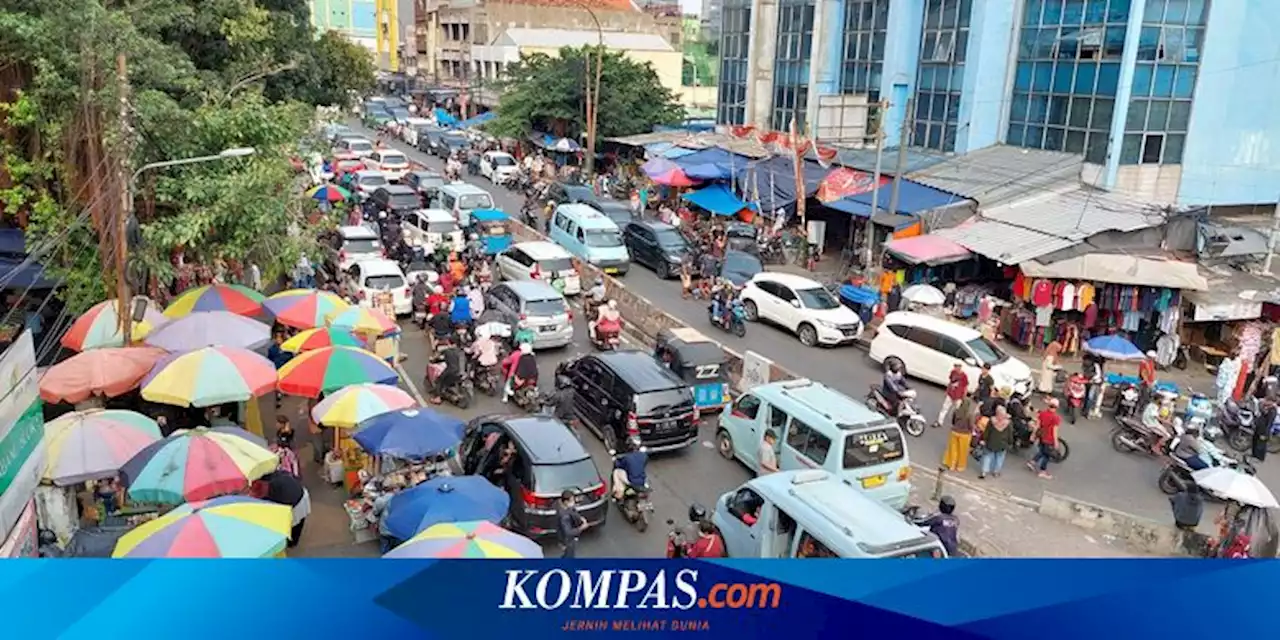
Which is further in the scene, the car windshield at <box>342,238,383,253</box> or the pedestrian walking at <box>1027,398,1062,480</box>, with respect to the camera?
the car windshield at <box>342,238,383,253</box>

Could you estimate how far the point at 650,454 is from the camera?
14602 mm

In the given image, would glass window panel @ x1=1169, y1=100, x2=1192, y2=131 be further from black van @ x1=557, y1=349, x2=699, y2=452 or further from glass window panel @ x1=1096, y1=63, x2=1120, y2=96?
black van @ x1=557, y1=349, x2=699, y2=452

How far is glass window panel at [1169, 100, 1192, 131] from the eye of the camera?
2605 centimetres

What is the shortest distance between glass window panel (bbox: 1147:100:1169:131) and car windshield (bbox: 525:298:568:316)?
1784 centimetres

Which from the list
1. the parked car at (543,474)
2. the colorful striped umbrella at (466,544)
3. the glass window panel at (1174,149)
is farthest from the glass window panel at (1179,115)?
the colorful striped umbrella at (466,544)

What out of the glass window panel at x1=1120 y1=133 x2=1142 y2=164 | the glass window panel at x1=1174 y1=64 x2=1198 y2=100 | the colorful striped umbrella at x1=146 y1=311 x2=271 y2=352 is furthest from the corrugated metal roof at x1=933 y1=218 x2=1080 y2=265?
the colorful striped umbrella at x1=146 y1=311 x2=271 y2=352

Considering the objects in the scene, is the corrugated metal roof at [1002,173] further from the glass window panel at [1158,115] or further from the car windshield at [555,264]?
the car windshield at [555,264]

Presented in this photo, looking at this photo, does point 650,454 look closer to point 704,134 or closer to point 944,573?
point 944,573

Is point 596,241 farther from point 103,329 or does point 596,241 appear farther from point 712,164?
point 103,329

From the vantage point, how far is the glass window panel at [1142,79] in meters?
25.6

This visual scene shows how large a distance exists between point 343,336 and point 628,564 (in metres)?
12.1

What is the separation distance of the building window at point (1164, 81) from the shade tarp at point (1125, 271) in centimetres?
693

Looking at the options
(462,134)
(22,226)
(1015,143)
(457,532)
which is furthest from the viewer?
(462,134)

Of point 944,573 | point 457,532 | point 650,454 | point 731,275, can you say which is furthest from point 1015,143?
point 944,573
